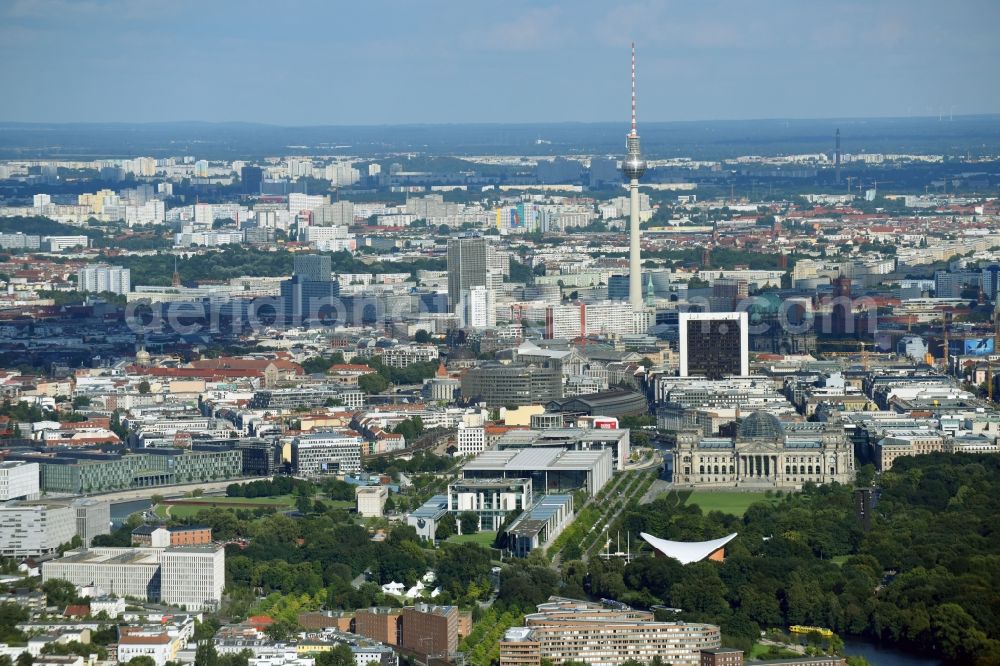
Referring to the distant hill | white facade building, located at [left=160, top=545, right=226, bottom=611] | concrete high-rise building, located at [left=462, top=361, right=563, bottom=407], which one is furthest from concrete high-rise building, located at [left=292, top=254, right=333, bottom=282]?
white facade building, located at [left=160, top=545, right=226, bottom=611]

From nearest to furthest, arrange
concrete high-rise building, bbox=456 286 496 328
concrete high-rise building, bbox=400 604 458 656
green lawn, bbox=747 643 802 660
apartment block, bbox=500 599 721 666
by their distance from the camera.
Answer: apartment block, bbox=500 599 721 666 < green lawn, bbox=747 643 802 660 < concrete high-rise building, bbox=400 604 458 656 < concrete high-rise building, bbox=456 286 496 328

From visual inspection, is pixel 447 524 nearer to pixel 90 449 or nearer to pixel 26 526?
pixel 26 526

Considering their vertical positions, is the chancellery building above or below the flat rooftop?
below

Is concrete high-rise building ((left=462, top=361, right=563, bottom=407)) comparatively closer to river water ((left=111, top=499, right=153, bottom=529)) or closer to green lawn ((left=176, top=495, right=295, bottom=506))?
green lawn ((left=176, top=495, right=295, bottom=506))

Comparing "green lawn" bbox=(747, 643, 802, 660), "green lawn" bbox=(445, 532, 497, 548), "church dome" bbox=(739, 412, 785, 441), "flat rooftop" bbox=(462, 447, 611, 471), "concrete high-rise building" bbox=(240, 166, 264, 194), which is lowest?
"green lawn" bbox=(445, 532, 497, 548)

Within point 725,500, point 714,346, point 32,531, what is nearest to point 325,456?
point 725,500

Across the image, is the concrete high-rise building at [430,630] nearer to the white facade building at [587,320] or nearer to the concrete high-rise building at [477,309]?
the white facade building at [587,320]

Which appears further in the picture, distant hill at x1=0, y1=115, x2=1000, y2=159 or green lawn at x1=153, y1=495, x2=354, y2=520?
distant hill at x1=0, y1=115, x2=1000, y2=159

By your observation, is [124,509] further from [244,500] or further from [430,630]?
[430,630]

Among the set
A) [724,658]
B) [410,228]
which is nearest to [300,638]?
[724,658]
